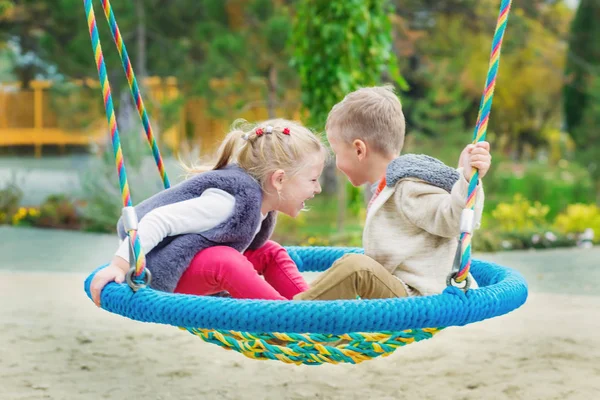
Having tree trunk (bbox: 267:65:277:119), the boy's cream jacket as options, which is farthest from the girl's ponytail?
tree trunk (bbox: 267:65:277:119)

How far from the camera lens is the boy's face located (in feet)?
7.28

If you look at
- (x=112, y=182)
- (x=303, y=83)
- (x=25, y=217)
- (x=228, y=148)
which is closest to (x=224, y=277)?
(x=228, y=148)

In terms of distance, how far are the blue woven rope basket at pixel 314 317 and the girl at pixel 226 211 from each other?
149 mm

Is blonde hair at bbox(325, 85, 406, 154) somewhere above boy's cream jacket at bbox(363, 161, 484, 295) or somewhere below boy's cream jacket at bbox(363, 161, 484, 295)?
above

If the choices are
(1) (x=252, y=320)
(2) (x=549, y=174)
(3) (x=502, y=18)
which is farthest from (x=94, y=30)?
(2) (x=549, y=174)

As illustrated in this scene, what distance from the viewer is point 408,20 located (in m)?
11.0

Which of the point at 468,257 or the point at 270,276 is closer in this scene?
the point at 468,257

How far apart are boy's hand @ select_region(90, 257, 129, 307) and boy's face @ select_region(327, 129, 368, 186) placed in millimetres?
623

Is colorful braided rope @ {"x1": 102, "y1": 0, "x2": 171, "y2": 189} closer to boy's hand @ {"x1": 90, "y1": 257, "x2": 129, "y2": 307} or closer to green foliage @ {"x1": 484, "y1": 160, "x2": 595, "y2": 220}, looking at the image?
boy's hand @ {"x1": 90, "y1": 257, "x2": 129, "y2": 307}

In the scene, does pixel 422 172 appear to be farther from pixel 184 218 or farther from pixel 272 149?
pixel 184 218

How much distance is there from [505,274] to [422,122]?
7.33m

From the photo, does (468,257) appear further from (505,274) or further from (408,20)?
(408,20)

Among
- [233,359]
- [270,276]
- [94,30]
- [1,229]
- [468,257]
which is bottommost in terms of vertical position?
[1,229]

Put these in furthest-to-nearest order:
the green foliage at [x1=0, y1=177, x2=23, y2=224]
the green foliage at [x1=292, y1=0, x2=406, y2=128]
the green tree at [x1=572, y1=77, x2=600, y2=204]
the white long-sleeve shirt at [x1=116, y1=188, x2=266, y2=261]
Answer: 1. the green tree at [x1=572, y1=77, x2=600, y2=204]
2. the green foliage at [x1=0, y1=177, x2=23, y2=224]
3. the green foliage at [x1=292, y1=0, x2=406, y2=128]
4. the white long-sleeve shirt at [x1=116, y1=188, x2=266, y2=261]
